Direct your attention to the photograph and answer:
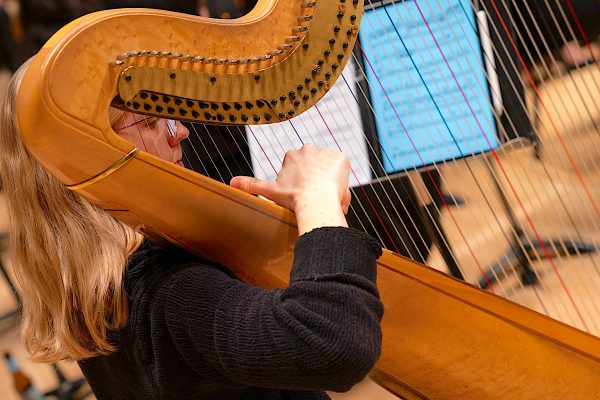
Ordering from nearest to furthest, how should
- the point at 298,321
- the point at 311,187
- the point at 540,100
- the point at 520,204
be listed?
the point at 298,321 < the point at 311,187 < the point at 540,100 < the point at 520,204

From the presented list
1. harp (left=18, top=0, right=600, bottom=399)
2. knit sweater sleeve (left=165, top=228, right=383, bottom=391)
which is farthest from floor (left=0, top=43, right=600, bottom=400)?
knit sweater sleeve (left=165, top=228, right=383, bottom=391)

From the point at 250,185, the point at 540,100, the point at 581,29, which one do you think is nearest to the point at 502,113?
the point at 540,100

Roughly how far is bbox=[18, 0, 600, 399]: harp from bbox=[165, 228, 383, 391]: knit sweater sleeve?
0.34 ft

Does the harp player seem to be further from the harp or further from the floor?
the floor

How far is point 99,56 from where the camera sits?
0.83 meters

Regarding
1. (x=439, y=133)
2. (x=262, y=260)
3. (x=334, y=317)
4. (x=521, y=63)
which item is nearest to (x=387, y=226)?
(x=439, y=133)

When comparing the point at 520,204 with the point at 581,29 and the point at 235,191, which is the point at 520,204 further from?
the point at 235,191

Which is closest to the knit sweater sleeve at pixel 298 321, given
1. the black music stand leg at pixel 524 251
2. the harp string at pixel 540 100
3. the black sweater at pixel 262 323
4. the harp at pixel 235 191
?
the black sweater at pixel 262 323

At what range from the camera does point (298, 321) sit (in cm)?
78

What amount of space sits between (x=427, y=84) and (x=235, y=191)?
75cm

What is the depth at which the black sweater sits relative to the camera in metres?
0.78

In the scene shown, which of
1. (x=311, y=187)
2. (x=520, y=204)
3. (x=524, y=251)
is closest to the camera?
(x=311, y=187)

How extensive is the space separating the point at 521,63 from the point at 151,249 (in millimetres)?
938

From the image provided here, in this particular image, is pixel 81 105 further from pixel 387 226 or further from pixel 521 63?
pixel 387 226
